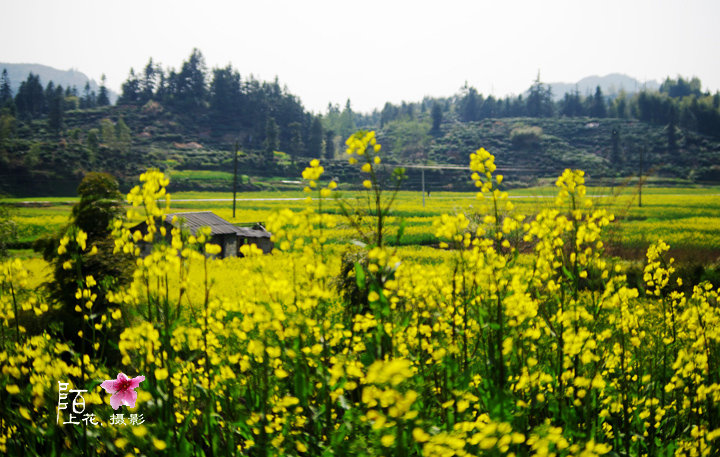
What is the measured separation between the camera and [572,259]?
2.85 metres

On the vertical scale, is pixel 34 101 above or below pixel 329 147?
above

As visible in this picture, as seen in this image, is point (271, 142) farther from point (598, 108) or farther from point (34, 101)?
point (598, 108)

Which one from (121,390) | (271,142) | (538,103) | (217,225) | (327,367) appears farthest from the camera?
(538,103)

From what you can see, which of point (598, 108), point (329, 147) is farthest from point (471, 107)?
point (329, 147)

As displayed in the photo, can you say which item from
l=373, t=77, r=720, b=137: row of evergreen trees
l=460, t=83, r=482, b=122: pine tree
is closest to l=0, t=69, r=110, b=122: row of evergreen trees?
l=373, t=77, r=720, b=137: row of evergreen trees

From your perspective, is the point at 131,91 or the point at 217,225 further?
the point at 131,91

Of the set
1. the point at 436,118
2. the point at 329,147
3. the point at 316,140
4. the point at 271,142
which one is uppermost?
the point at 436,118

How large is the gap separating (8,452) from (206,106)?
103 m

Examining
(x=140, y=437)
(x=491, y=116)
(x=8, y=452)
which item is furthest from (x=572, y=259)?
(x=491, y=116)

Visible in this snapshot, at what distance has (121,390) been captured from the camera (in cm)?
229

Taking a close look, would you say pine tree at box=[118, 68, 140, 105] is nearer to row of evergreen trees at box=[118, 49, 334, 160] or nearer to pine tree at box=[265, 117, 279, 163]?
row of evergreen trees at box=[118, 49, 334, 160]

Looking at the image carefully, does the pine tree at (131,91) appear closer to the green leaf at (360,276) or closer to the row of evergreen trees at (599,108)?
the row of evergreen trees at (599,108)

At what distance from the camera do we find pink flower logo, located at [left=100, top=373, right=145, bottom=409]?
221 centimetres

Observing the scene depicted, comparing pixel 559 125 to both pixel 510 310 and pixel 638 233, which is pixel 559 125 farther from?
pixel 510 310
